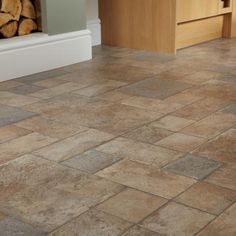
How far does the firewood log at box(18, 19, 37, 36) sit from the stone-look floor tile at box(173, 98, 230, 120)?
125 centimetres

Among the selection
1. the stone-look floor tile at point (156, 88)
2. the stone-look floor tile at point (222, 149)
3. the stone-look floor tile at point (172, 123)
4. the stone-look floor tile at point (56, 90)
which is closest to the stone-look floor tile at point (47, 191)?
the stone-look floor tile at point (222, 149)

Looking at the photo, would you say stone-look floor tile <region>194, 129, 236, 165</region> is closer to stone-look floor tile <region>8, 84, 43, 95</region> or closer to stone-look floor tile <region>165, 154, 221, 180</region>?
stone-look floor tile <region>165, 154, 221, 180</region>

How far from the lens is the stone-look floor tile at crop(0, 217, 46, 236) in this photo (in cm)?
129

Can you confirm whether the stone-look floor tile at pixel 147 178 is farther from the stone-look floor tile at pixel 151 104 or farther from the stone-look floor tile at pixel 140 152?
the stone-look floor tile at pixel 151 104

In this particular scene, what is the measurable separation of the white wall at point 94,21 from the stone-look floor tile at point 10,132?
1.85 metres

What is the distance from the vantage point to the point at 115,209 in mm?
1407

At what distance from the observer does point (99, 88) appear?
8.75 feet

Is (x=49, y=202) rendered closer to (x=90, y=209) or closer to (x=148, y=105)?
(x=90, y=209)

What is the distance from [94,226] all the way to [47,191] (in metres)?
0.26

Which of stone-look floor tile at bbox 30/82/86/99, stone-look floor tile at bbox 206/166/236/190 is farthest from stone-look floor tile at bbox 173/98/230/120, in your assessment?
stone-look floor tile at bbox 30/82/86/99

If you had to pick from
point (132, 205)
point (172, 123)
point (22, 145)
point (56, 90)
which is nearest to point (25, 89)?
point (56, 90)

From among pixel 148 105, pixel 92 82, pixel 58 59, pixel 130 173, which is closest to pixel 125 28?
pixel 58 59

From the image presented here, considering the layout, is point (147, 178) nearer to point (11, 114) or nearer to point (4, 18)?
point (11, 114)

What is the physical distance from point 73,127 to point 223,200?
32.7 inches
